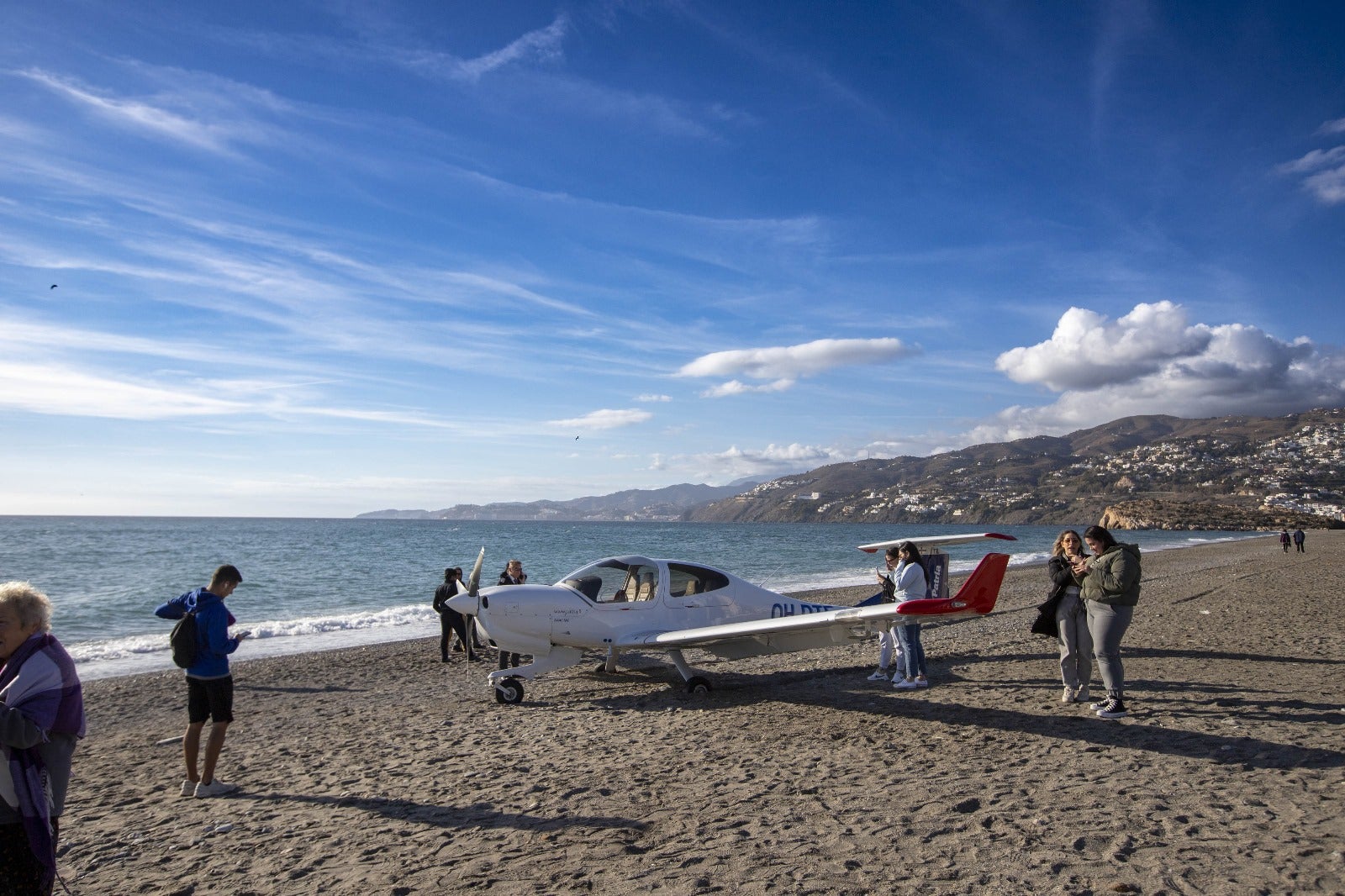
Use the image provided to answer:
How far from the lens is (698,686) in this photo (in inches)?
377

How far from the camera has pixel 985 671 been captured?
10438mm

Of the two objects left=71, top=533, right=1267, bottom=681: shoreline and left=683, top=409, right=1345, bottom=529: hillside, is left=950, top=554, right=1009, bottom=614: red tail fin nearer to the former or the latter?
left=71, top=533, right=1267, bottom=681: shoreline

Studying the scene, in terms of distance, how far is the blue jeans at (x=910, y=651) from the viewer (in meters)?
9.48

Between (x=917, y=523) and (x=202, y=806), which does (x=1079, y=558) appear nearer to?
(x=202, y=806)

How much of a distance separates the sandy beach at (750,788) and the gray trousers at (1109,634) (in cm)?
45

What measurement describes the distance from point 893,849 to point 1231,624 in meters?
13.3

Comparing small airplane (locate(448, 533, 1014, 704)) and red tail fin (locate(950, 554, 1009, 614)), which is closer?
red tail fin (locate(950, 554, 1009, 614))

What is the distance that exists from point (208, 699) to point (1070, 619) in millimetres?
8154

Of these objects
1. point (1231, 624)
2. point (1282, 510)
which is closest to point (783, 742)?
point (1231, 624)

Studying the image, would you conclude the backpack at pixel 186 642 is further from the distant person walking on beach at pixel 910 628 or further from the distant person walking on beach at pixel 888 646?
the distant person walking on beach at pixel 888 646

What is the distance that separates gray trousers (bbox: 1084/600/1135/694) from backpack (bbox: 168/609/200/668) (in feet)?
25.8

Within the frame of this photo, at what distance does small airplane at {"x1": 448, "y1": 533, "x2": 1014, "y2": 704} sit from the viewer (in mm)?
9203

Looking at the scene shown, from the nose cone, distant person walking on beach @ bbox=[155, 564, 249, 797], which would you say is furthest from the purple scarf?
the nose cone

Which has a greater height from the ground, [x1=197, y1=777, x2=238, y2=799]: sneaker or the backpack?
the backpack
